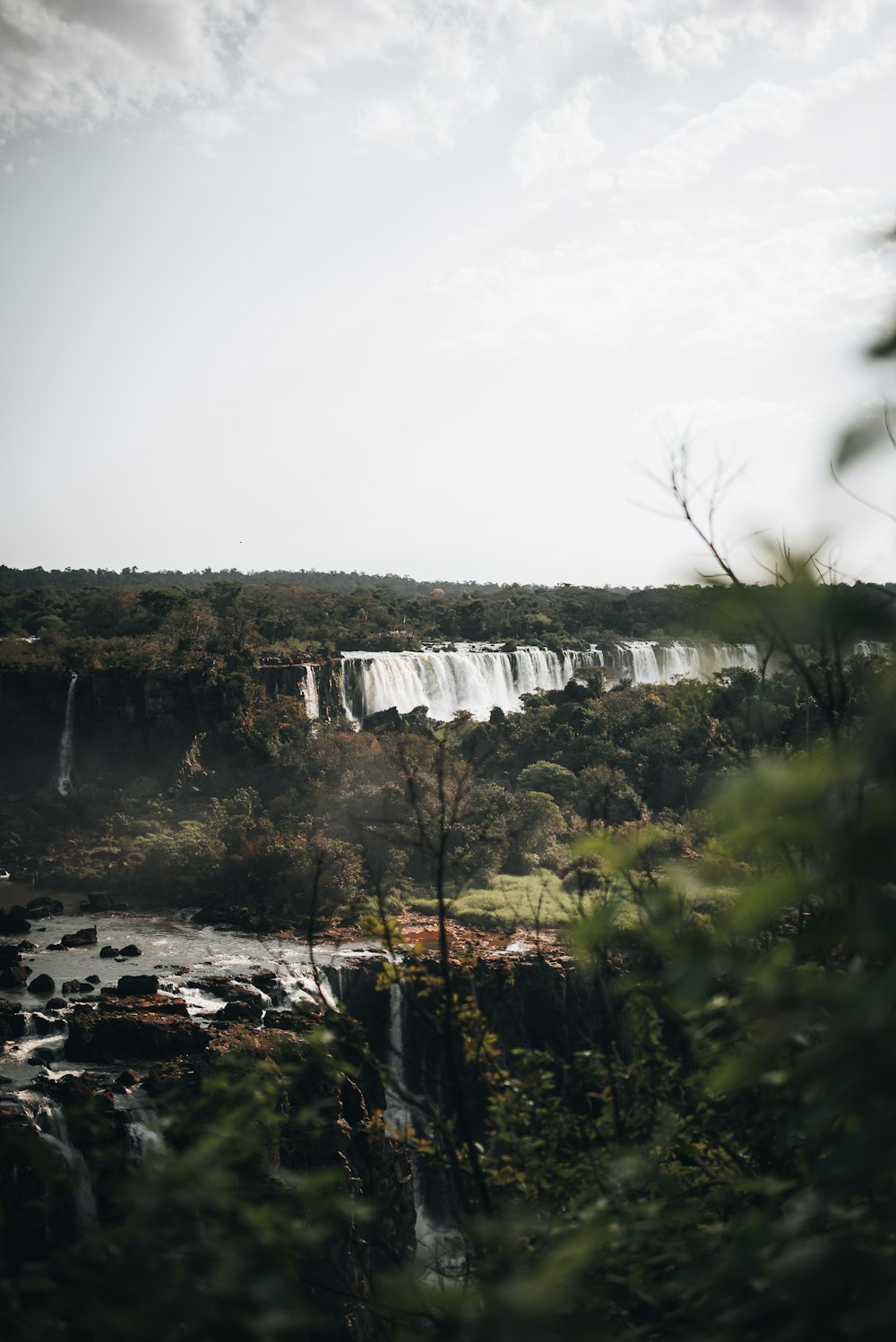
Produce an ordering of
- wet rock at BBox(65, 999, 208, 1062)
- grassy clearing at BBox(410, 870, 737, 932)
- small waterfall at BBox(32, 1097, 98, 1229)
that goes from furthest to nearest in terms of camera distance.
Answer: grassy clearing at BBox(410, 870, 737, 932), wet rock at BBox(65, 999, 208, 1062), small waterfall at BBox(32, 1097, 98, 1229)

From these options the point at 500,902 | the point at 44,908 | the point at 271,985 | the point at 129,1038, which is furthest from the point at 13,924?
the point at 500,902

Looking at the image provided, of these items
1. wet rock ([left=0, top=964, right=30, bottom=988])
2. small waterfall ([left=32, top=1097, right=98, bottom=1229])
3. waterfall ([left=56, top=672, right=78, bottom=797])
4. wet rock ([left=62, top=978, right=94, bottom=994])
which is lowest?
small waterfall ([left=32, top=1097, right=98, bottom=1229])

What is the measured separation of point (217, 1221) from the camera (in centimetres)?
202

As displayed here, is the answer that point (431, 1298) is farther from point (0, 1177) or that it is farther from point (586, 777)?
point (586, 777)

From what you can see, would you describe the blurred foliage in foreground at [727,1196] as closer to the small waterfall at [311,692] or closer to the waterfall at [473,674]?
the waterfall at [473,674]

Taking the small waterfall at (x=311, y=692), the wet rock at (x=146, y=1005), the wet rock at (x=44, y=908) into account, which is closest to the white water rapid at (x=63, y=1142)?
the wet rock at (x=146, y=1005)

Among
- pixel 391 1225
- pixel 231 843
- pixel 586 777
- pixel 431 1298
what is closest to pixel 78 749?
pixel 231 843

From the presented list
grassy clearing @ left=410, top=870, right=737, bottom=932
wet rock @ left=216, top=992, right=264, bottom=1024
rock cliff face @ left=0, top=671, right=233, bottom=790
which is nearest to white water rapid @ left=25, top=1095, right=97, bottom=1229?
wet rock @ left=216, top=992, right=264, bottom=1024

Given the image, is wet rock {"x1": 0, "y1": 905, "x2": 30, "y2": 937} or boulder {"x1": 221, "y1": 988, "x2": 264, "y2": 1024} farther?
wet rock {"x1": 0, "y1": 905, "x2": 30, "y2": 937}

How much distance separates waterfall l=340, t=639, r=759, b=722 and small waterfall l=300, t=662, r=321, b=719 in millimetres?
1003

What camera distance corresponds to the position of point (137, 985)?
15.2 meters

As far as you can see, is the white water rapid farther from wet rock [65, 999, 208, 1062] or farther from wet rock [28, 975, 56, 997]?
wet rock [28, 975, 56, 997]

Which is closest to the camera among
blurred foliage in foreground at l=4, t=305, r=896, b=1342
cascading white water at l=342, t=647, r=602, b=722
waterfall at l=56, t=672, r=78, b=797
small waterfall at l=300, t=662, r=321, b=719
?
blurred foliage in foreground at l=4, t=305, r=896, b=1342

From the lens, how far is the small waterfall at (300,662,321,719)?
106ft
